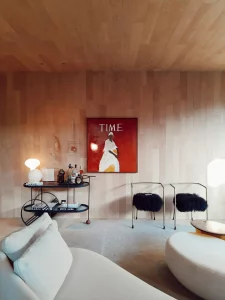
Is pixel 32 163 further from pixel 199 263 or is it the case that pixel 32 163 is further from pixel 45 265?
pixel 199 263

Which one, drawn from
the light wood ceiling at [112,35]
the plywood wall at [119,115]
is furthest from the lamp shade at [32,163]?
the light wood ceiling at [112,35]

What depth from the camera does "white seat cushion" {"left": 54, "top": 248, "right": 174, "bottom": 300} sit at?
1.59 metres

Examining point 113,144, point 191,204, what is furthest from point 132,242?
point 113,144

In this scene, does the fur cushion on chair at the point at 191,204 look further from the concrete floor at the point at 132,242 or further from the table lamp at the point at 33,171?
the table lamp at the point at 33,171

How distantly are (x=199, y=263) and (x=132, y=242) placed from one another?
1.47m

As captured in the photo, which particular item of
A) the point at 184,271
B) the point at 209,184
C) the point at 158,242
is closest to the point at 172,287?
the point at 184,271

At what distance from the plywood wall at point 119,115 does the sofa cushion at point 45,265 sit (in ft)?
9.50

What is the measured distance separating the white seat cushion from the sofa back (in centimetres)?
30

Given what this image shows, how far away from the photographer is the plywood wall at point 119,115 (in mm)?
4676

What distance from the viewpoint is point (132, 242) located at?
349 cm

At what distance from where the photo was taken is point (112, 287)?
5.55 feet

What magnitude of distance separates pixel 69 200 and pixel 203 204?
7.73ft

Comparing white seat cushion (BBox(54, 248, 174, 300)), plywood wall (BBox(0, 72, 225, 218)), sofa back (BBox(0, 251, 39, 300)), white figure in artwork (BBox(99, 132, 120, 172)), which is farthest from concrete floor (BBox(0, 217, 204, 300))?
sofa back (BBox(0, 251, 39, 300))

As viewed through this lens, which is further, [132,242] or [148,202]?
[148,202]
